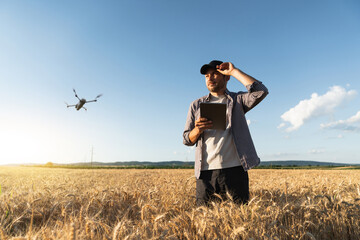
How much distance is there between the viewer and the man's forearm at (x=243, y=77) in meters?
3.49

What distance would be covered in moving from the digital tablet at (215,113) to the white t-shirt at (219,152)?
1.67 ft

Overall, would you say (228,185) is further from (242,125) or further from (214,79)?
(214,79)

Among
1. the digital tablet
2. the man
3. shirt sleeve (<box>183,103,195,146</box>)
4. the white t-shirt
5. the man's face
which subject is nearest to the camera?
the digital tablet

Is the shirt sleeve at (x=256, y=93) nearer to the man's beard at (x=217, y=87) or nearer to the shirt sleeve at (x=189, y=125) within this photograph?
the man's beard at (x=217, y=87)

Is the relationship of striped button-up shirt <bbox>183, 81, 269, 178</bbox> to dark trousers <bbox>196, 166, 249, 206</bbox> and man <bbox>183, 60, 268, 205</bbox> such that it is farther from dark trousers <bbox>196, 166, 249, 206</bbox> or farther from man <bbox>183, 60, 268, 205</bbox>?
dark trousers <bbox>196, 166, 249, 206</bbox>

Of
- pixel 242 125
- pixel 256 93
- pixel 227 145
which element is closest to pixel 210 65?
pixel 256 93

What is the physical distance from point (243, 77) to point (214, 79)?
1.88 ft

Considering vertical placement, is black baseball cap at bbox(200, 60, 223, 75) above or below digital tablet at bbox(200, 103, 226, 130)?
above

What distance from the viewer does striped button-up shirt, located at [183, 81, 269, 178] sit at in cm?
350

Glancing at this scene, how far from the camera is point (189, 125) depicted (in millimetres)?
4258

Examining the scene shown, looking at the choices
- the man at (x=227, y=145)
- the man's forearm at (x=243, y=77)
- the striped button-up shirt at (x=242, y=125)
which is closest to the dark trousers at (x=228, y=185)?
the man at (x=227, y=145)

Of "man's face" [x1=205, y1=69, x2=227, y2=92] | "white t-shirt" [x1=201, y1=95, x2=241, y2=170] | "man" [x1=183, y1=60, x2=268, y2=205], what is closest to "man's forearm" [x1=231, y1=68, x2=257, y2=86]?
"man" [x1=183, y1=60, x2=268, y2=205]

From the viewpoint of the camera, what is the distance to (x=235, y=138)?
3.75 meters

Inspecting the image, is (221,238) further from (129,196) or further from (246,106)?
(129,196)
